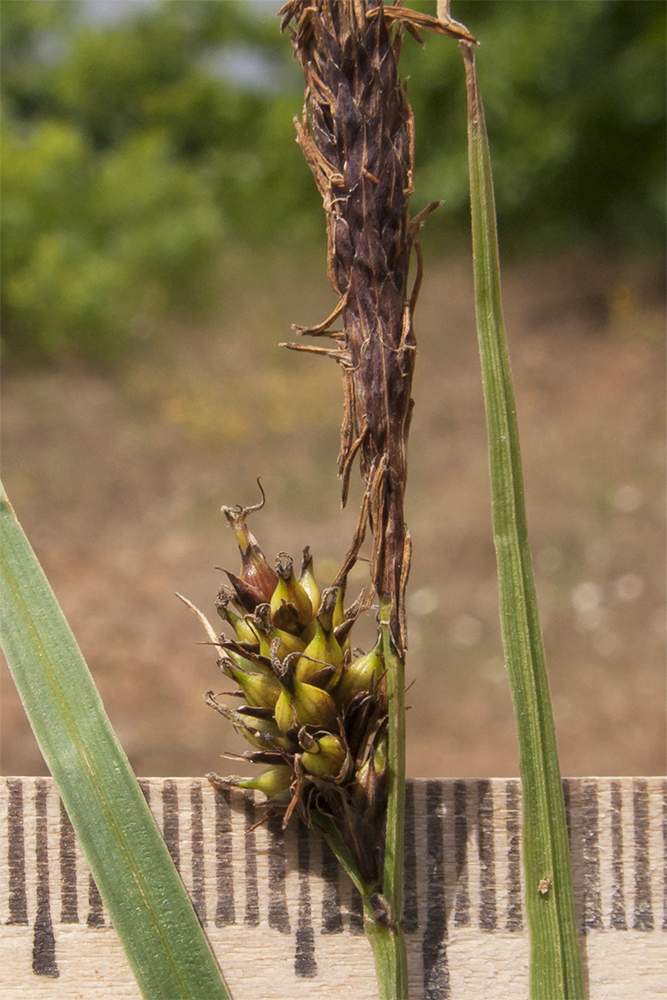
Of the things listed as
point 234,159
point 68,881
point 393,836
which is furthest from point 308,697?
point 234,159

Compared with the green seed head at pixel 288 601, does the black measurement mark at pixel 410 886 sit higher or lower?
lower

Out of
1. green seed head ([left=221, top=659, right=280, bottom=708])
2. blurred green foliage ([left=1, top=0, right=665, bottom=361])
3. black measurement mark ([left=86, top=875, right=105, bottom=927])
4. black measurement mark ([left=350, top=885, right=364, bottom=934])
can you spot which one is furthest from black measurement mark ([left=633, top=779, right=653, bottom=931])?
blurred green foliage ([left=1, top=0, right=665, bottom=361])

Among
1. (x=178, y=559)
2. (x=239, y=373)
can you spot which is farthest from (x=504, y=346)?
(x=239, y=373)

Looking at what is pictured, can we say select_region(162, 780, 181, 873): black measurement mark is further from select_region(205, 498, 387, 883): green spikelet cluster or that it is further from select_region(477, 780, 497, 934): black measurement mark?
select_region(477, 780, 497, 934): black measurement mark

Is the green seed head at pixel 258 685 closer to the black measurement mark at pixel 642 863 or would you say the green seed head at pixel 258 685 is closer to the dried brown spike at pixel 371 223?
the dried brown spike at pixel 371 223

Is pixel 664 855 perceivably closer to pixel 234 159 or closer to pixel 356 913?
pixel 356 913

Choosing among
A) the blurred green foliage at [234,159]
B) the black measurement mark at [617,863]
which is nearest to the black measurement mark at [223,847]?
the black measurement mark at [617,863]
